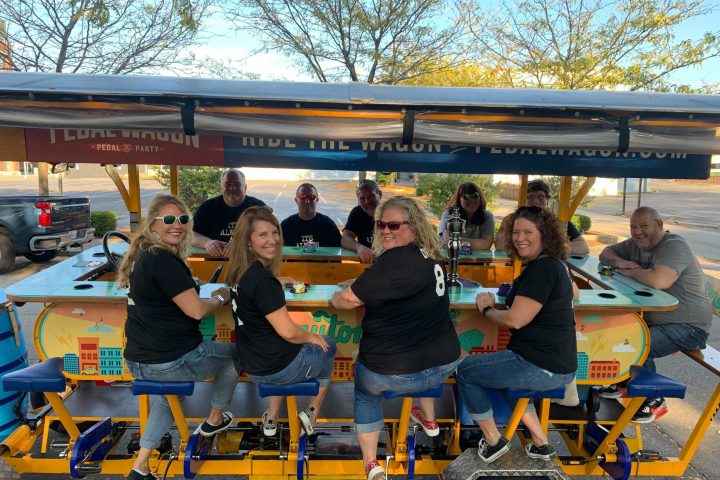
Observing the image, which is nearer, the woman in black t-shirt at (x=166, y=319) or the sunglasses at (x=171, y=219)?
the woman in black t-shirt at (x=166, y=319)

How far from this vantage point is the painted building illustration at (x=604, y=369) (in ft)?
11.2

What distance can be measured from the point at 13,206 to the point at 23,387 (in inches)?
321

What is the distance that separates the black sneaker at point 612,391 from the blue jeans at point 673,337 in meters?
0.35

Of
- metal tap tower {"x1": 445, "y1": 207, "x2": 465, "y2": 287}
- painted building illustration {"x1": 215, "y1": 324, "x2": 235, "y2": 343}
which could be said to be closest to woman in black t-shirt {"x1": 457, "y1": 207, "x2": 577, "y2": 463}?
metal tap tower {"x1": 445, "y1": 207, "x2": 465, "y2": 287}

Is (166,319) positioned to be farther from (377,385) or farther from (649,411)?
(649,411)

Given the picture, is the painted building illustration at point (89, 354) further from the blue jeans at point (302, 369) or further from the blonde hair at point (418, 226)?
the blonde hair at point (418, 226)

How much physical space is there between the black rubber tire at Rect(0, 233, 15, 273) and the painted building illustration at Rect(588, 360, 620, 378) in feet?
33.5

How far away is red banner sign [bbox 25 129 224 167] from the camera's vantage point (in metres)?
3.35

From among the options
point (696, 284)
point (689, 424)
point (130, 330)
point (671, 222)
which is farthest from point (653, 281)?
point (671, 222)

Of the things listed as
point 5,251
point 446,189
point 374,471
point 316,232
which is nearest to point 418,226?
point 374,471

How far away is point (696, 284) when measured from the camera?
3545mm

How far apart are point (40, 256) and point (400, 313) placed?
10287 millimetres

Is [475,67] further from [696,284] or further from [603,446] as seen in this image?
[603,446]

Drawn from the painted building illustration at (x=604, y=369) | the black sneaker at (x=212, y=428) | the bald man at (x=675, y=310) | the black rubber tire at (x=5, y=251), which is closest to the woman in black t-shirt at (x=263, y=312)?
the black sneaker at (x=212, y=428)
